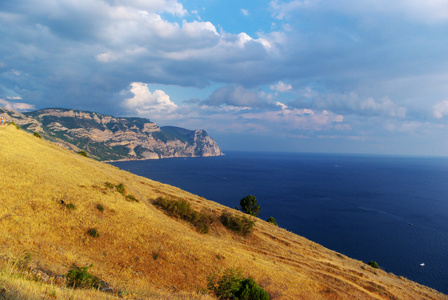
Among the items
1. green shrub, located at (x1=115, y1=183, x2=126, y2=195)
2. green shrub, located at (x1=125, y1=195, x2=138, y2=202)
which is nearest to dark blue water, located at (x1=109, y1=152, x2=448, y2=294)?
green shrub, located at (x1=125, y1=195, x2=138, y2=202)

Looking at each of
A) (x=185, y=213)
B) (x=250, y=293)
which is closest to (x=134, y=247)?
(x=250, y=293)

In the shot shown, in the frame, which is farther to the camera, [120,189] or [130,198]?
[120,189]

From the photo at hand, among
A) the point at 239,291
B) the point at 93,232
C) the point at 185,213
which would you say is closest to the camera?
the point at 239,291

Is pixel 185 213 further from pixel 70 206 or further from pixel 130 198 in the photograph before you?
pixel 70 206

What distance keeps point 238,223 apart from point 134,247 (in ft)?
61.0

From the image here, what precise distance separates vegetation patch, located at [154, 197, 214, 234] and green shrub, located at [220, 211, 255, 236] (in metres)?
2.54

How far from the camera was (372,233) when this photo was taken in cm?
9219

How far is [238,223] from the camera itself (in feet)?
119

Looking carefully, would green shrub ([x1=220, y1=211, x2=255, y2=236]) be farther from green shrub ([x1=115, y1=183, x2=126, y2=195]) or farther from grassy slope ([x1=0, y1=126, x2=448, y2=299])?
green shrub ([x1=115, y1=183, x2=126, y2=195])

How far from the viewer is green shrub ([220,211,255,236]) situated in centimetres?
3631

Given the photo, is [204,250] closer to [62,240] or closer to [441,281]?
[62,240]

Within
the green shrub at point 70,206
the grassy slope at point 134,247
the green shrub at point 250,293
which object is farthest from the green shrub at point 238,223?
the green shrub at point 70,206

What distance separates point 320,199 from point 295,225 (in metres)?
55.5

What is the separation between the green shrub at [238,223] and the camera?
36.3 meters
